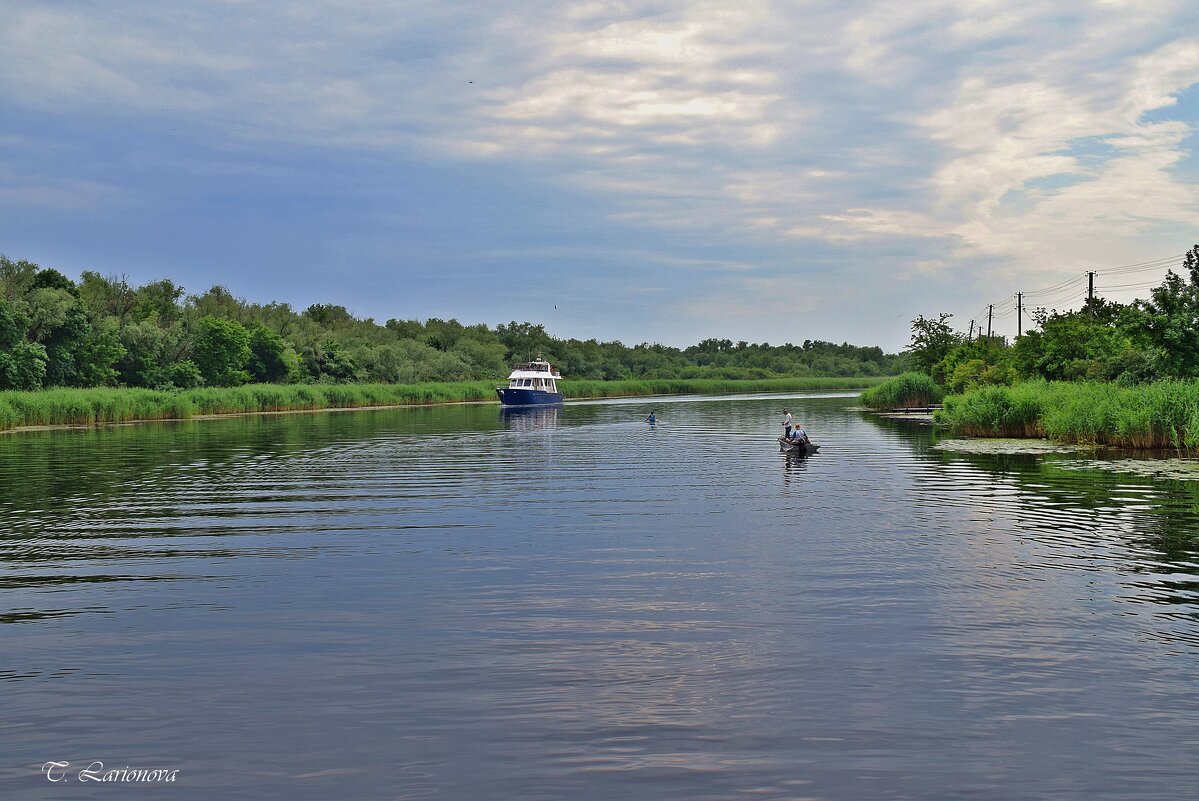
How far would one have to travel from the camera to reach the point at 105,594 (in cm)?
1565

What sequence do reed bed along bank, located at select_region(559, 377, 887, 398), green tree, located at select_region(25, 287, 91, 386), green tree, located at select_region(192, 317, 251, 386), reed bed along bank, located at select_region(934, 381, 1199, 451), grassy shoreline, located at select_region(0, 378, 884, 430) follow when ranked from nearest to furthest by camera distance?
1. reed bed along bank, located at select_region(934, 381, 1199, 451)
2. grassy shoreline, located at select_region(0, 378, 884, 430)
3. green tree, located at select_region(25, 287, 91, 386)
4. green tree, located at select_region(192, 317, 251, 386)
5. reed bed along bank, located at select_region(559, 377, 887, 398)

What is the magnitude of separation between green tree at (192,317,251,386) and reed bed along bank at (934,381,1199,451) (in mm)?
77281

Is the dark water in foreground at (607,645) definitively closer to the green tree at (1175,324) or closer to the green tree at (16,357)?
the green tree at (1175,324)

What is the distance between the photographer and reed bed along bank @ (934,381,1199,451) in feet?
121

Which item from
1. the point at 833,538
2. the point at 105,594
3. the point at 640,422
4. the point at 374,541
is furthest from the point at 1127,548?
the point at 640,422

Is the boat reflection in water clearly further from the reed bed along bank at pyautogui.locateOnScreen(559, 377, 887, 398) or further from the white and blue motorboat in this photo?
the reed bed along bank at pyautogui.locateOnScreen(559, 377, 887, 398)

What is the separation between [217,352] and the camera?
342 feet

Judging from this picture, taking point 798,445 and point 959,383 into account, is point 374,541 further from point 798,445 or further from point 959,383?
point 959,383

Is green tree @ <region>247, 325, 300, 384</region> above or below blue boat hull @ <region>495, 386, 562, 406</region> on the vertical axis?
above

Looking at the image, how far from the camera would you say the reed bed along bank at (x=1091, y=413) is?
36.8 m

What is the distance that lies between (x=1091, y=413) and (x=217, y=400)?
68.1 metres

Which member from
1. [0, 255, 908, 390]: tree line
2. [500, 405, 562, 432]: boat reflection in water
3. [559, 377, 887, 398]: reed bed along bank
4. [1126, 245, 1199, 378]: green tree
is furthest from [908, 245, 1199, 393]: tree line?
[0, 255, 908, 390]: tree line

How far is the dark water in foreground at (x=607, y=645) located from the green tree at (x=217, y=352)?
80.0 m

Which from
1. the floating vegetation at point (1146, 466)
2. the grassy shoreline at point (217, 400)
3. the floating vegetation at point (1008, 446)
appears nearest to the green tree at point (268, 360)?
the grassy shoreline at point (217, 400)
